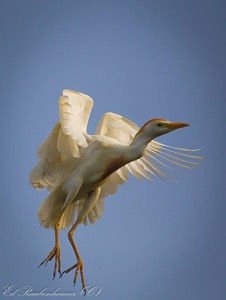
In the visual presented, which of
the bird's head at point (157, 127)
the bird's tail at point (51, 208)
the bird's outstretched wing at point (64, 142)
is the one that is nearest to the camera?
the bird's head at point (157, 127)

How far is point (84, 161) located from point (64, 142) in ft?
1.05

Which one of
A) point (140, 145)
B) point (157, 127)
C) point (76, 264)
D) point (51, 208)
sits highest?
point (157, 127)

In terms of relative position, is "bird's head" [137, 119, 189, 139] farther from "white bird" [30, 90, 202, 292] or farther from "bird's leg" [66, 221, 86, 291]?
"bird's leg" [66, 221, 86, 291]

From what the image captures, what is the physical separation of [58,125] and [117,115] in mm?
1082

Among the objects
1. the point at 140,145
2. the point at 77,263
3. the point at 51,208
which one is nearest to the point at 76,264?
the point at 77,263

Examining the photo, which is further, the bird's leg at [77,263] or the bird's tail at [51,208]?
the bird's tail at [51,208]

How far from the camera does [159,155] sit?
11211mm

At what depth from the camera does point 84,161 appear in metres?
10.6

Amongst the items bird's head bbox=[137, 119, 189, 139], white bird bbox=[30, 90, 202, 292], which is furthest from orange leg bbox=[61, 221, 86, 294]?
bird's head bbox=[137, 119, 189, 139]

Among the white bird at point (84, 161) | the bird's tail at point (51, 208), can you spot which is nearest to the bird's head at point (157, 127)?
the white bird at point (84, 161)

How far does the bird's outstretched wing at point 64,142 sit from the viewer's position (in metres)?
10.5

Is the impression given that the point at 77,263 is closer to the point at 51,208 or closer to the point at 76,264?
the point at 76,264

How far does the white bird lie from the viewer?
10391 mm

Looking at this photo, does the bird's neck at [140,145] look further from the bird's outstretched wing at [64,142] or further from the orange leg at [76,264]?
the orange leg at [76,264]
